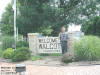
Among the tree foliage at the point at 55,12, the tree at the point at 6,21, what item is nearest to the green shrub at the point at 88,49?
the tree foliage at the point at 55,12

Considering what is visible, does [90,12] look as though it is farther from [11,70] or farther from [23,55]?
[11,70]

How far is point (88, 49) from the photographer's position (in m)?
7.80

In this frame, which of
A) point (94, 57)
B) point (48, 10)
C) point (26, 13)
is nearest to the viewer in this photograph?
point (94, 57)

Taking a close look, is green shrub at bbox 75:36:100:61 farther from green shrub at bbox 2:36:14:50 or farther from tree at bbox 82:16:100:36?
tree at bbox 82:16:100:36

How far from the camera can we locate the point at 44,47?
9.73 m

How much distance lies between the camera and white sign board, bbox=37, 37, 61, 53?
9547mm

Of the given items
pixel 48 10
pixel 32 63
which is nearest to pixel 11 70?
pixel 32 63

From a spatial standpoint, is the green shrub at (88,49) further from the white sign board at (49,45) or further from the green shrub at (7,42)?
the green shrub at (7,42)

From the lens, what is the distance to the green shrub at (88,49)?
7.74m

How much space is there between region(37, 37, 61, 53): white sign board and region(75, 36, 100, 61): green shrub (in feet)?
5.11

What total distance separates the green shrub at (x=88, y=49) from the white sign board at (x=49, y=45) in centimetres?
156

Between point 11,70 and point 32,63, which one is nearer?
point 11,70

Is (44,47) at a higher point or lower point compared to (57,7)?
lower

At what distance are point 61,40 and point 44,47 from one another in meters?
1.15
